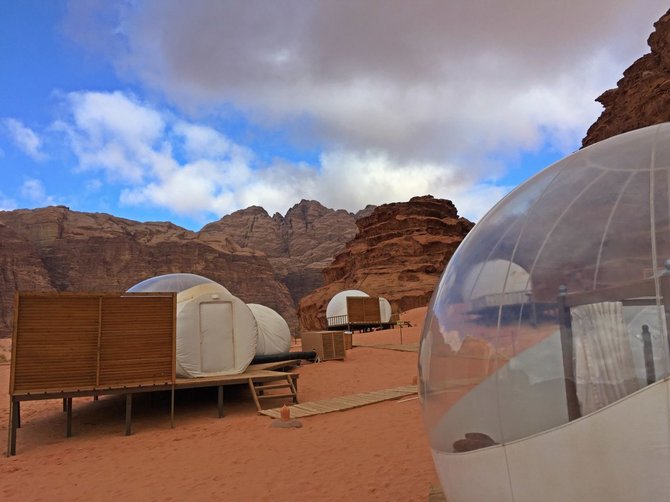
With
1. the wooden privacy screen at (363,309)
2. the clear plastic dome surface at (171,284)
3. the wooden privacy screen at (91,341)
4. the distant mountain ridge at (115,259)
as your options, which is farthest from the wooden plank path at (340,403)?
the distant mountain ridge at (115,259)

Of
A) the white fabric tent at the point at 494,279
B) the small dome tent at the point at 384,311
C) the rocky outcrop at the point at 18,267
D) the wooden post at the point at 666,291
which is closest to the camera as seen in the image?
the wooden post at the point at 666,291

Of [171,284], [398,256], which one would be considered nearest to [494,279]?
[171,284]

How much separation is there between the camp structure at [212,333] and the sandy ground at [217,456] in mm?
1046

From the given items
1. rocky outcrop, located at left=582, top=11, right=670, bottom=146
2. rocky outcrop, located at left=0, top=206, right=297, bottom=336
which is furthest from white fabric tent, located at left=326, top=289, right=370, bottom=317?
rocky outcrop, located at left=0, top=206, right=297, bottom=336

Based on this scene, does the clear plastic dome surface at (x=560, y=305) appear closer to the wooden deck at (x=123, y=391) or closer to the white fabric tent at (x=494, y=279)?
the white fabric tent at (x=494, y=279)

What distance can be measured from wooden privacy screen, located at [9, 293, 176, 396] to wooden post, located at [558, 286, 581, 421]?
854cm

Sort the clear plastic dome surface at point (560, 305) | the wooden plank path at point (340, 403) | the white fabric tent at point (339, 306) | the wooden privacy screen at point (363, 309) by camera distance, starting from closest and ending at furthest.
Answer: the clear plastic dome surface at point (560, 305)
the wooden plank path at point (340, 403)
the wooden privacy screen at point (363, 309)
the white fabric tent at point (339, 306)

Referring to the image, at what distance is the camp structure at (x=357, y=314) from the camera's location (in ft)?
110

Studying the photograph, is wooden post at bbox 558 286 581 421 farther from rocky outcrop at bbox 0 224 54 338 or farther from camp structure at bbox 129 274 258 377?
rocky outcrop at bbox 0 224 54 338

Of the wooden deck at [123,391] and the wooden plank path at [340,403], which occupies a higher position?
the wooden deck at [123,391]

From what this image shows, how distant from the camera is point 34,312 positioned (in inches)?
332

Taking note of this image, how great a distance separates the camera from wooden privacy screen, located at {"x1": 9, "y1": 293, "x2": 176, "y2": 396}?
8.38 metres

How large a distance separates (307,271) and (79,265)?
155ft

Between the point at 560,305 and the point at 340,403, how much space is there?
324 inches
